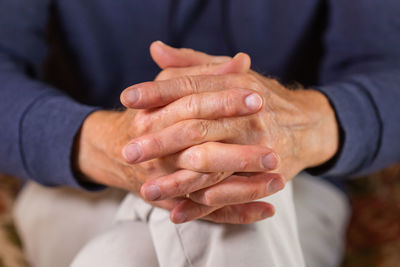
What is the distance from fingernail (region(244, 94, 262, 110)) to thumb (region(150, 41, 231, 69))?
0.10 m

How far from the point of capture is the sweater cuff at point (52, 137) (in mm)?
498

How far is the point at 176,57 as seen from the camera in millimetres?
459

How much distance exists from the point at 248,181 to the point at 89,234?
1.02 feet

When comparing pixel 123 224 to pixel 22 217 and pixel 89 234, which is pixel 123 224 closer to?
pixel 89 234

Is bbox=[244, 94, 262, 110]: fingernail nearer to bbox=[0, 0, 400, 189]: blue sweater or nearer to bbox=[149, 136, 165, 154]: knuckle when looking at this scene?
bbox=[149, 136, 165, 154]: knuckle

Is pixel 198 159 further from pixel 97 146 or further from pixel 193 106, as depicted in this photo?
pixel 97 146

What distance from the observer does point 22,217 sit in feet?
2.21

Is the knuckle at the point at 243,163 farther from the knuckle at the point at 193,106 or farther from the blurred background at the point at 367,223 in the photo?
the blurred background at the point at 367,223

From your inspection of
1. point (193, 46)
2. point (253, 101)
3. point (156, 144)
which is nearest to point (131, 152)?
point (156, 144)

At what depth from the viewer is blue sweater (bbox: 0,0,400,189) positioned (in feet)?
1.78

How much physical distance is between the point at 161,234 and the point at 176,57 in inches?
8.1

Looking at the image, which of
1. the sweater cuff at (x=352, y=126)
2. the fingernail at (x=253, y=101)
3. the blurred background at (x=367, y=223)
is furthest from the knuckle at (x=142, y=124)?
the blurred background at (x=367, y=223)

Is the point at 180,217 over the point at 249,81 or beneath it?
beneath

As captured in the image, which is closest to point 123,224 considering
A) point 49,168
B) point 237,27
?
point 49,168
